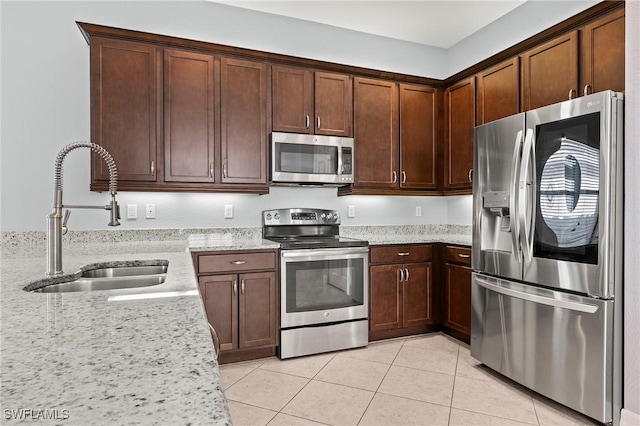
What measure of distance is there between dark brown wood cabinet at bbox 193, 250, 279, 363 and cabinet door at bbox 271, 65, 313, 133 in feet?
3.74

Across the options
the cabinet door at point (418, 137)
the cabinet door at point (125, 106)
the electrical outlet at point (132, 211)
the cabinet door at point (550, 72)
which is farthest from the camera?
the cabinet door at point (418, 137)

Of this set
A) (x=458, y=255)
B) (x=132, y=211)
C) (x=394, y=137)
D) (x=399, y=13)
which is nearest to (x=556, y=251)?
(x=458, y=255)

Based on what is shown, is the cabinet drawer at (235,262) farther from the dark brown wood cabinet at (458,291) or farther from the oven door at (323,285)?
the dark brown wood cabinet at (458,291)

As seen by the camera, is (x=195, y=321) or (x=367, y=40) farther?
(x=367, y=40)

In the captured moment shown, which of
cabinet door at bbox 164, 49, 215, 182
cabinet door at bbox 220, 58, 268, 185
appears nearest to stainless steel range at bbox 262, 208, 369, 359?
cabinet door at bbox 220, 58, 268, 185

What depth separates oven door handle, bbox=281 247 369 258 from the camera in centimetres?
298

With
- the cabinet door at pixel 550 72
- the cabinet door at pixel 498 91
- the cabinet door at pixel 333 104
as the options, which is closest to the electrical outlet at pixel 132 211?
the cabinet door at pixel 333 104

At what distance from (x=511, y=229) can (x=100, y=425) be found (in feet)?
8.50

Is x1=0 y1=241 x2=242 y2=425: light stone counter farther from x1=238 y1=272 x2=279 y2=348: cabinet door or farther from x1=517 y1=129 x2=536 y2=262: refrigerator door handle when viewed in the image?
x1=517 y1=129 x2=536 y2=262: refrigerator door handle

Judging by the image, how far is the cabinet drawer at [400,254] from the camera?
11.0ft

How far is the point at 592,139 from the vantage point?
82.9 inches

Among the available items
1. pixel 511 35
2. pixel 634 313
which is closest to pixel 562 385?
pixel 634 313

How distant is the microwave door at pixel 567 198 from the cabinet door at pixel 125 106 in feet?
8.70

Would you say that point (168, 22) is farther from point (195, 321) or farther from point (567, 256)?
point (567, 256)
